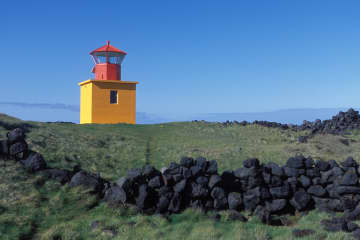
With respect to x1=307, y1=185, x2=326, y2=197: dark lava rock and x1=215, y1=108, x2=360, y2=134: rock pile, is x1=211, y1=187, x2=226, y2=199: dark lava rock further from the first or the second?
x1=215, y1=108, x2=360, y2=134: rock pile

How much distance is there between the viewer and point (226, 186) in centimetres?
1310

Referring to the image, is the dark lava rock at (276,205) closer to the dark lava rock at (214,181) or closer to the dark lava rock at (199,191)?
the dark lava rock at (214,181)

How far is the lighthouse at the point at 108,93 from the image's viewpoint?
3506 cm

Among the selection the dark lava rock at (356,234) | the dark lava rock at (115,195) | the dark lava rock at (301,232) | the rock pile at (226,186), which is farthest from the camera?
the rock pile at (226,186)

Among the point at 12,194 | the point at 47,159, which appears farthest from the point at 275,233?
the point at 47,159

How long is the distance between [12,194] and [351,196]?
11.1m

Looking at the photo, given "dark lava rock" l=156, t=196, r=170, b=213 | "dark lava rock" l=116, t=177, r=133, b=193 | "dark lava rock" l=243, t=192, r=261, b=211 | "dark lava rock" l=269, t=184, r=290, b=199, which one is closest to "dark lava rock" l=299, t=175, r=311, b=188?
"dark lava rock" l=269, t=184, r=290, b=199

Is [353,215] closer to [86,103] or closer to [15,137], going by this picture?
[15,137]

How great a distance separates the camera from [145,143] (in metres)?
24.1

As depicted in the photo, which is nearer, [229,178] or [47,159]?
[229,178]

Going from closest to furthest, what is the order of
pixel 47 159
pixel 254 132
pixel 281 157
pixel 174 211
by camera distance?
pixel 174 211 → pixel 47 159 → pixel 281 157 → pixel 254 132

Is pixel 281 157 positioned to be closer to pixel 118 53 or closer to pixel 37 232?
pixel 37 232

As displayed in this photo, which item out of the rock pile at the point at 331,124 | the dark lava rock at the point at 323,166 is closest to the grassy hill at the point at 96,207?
the dark lava rock at the point at 323,166

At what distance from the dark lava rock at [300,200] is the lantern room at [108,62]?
Result: 26347 mm
